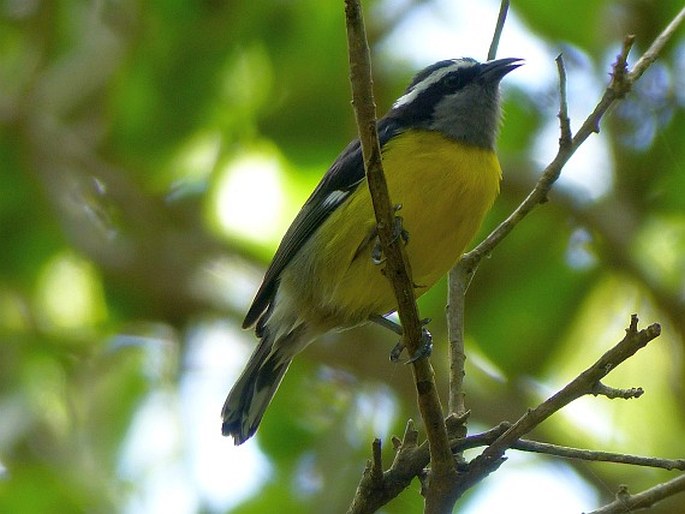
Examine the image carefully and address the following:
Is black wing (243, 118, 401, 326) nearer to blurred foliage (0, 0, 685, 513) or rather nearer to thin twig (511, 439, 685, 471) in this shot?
blurred foliage (0, 0, 685, 513)

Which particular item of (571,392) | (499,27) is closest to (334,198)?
(499,27)

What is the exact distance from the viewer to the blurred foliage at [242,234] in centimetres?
556

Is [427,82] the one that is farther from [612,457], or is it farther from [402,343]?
[612,457]

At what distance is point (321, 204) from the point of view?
15.9 feet

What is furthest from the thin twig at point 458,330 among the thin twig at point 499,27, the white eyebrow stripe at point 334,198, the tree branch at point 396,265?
the white eyebrow stripe at point 334,198

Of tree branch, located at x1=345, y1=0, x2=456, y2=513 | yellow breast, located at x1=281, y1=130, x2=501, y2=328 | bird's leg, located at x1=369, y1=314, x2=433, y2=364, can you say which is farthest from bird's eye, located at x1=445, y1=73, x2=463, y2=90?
tree branch, located at x1=345, y1=0, x2=456, y2=513

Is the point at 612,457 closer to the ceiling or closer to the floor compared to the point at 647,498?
closer to the ceiling

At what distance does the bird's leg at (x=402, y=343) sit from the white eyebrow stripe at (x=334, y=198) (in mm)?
508

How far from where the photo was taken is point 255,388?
16.3ft

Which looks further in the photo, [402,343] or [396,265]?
[402,343]

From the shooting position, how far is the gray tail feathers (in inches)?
191

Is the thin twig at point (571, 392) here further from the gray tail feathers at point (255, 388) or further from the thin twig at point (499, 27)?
the gray tail feathers at point (255, 388)

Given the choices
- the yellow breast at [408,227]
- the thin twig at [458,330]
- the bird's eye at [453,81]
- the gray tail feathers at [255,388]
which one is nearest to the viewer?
the thin twig at [458,330]

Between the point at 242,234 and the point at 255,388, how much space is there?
139 cm
